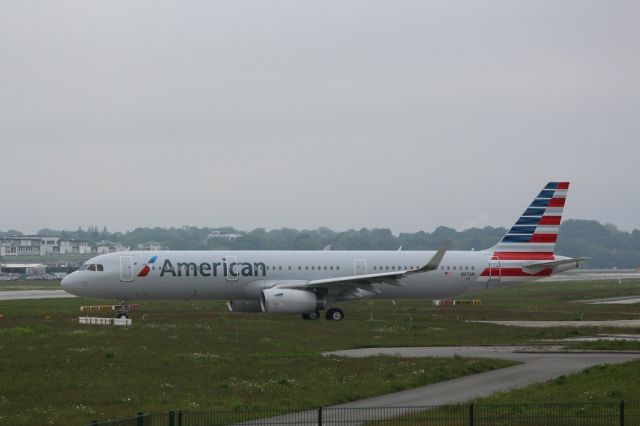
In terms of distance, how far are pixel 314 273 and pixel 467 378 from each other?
28.7 meters

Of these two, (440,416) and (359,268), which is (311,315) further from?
(440,416)

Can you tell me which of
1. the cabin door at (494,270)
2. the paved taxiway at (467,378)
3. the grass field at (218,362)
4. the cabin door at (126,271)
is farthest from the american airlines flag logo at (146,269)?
the paved taxiway at (467,378)

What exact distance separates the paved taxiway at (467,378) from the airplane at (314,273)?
16755mm

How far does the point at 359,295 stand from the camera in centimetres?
5666

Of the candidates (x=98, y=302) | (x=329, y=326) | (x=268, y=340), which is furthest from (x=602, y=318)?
(x=98, y=302)

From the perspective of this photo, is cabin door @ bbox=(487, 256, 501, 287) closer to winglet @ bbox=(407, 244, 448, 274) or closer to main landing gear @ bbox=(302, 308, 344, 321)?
winglet @ bbox=(407, 244, 448, 274)

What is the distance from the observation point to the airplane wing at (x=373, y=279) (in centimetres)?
5416

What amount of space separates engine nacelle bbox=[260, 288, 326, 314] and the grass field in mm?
798

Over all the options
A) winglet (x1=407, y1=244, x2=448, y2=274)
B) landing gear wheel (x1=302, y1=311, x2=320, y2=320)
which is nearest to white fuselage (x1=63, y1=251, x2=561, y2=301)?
landing gear wheel (x1=302, y1=311, x2=320, y2=320)

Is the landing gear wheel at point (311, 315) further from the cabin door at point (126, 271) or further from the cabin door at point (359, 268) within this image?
the cabin door at point (126, 271)

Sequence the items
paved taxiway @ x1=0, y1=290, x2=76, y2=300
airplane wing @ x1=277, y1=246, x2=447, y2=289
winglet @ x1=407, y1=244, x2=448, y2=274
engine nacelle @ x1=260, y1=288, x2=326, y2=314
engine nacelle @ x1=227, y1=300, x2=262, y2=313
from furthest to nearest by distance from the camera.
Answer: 1. paved taxiway @ x1=0, y1=290, x2=76, y2=300
2. engine nacelle @ x1=227, y1=300, x2=262, y2=313
3. engine nacelle @ x1=260, y1=288, x2=326, y2=314
4. airplane wing @ x1=277, y1=246, x2=447, y2=289
5. winglet @ x1=407, y1=244, x2=448, y2=274

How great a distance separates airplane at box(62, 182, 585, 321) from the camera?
182 feet

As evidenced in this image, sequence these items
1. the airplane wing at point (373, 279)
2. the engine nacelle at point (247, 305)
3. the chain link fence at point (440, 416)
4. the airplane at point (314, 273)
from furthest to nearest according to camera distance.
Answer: the engine nacelle at point (247, 305) → the airplane at point (314, 273) → the airplane wing at point (373, 279) → the chain link fence at point (440, 416)

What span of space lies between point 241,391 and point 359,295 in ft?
98.9
